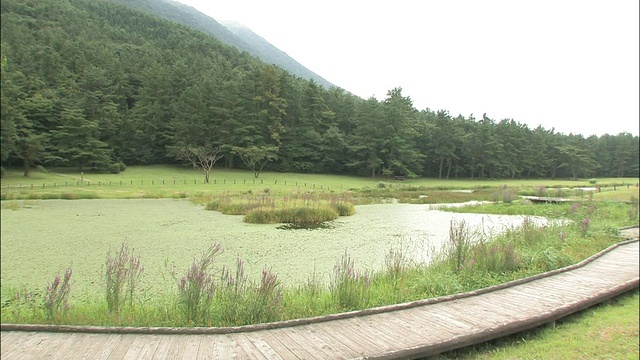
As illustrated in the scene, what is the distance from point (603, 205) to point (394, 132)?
30.9 meters

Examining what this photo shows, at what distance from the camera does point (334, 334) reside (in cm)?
358

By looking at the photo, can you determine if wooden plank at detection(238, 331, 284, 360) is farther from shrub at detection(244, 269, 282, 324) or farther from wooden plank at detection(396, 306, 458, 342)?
wooden plank at detection(396, 306, 458, 342)

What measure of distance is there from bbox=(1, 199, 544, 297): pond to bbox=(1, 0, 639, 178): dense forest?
156 centimetres

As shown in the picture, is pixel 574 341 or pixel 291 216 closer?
pixel 574 341

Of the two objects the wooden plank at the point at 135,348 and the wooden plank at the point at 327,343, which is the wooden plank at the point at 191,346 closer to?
the wooden plank at the point at 135,348

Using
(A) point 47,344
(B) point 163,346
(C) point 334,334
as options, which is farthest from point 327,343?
(A) point 47,344

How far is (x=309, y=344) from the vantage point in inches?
131

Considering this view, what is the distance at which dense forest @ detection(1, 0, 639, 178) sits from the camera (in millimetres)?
4281

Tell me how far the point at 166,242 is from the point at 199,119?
11.0m

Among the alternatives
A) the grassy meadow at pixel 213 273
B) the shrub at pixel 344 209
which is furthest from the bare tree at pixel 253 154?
the grassy meadow at pixel 213 273

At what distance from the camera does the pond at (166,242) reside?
5.21 meters

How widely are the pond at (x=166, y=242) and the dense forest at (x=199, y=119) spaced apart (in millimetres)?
1564

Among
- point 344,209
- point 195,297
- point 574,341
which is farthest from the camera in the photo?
point 344,209

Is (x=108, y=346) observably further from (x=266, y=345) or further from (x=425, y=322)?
(x=425, y=322)
